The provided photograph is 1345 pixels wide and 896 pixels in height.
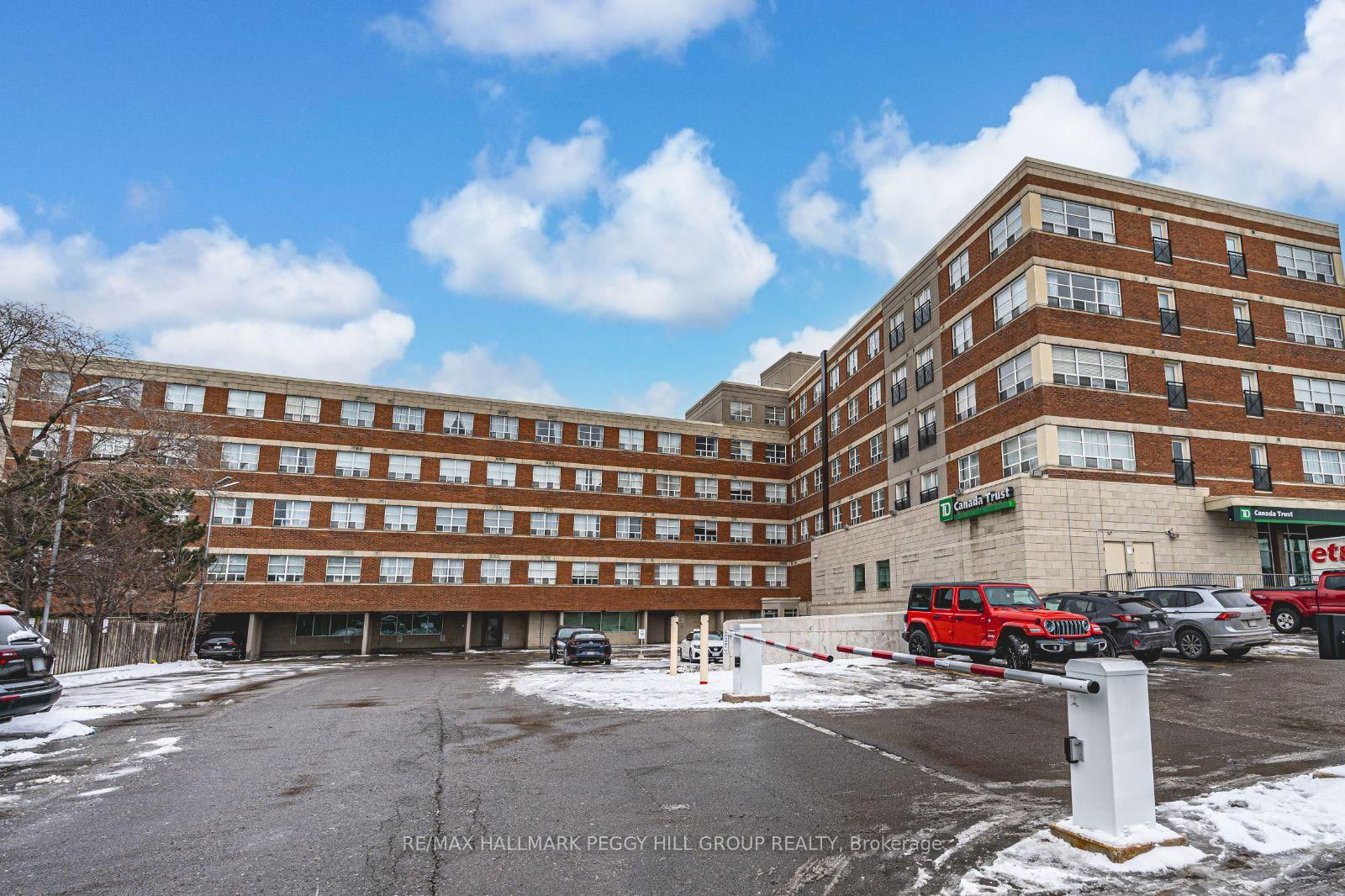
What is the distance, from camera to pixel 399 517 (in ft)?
162

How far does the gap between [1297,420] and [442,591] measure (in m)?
45.0

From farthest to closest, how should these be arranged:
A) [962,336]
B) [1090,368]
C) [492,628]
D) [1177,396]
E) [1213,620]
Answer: [492,628], [962,336], [1177,396], [1090,368], [1213,620]

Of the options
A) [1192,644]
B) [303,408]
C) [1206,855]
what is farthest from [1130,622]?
[303,408]

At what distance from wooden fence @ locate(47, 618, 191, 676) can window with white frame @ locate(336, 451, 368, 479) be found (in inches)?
467

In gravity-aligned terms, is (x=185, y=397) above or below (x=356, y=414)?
above

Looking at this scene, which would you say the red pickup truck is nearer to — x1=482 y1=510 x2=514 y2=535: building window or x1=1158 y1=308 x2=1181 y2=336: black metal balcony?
x1=1158 y1=308 x2=1181 y2=336: black metal balcony

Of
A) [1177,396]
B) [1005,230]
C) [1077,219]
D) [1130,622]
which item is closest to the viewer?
[1130,622]

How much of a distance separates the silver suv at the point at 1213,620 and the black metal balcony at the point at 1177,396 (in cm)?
1557

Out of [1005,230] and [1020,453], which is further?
[1005,230]

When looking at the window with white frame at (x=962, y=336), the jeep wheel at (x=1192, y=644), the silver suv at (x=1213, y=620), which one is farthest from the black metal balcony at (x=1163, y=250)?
the jeep wheel at (x=1192, y=644)

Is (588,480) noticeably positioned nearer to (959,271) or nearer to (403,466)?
(403,466)

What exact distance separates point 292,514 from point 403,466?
22.5ft

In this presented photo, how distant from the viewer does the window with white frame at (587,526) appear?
53.4m

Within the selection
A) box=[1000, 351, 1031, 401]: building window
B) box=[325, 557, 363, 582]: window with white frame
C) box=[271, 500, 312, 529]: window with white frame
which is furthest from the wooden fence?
box=[1000, 351, 1031, 401]: building window
